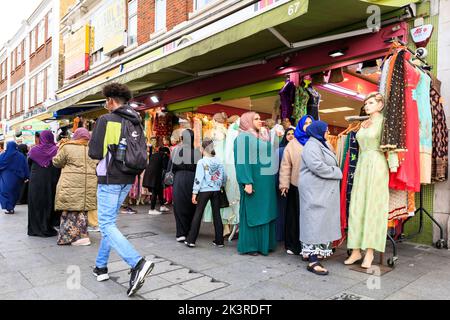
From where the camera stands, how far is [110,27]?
1430 cm

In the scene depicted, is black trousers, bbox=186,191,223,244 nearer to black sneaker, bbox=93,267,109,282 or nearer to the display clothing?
the display clothing

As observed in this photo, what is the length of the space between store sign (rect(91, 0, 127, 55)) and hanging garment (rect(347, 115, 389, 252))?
1155 centimetres

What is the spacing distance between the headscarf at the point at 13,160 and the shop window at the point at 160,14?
588 centimetres

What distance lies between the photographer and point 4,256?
4418mm

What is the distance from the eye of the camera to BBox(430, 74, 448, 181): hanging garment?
4.64 m

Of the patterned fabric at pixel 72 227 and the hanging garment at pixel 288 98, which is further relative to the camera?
the hanging garment at pixel 288 98

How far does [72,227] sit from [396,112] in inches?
184

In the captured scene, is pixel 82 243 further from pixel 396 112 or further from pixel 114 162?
pixel 396 112

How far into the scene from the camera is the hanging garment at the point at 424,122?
14.0ft

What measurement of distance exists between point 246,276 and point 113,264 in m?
1.59

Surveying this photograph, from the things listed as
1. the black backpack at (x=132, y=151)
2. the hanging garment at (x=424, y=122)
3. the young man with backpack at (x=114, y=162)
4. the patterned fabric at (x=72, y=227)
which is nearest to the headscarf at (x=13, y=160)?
the patterned fabric at (x=72, y=227)

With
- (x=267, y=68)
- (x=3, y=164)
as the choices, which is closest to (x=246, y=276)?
(x=267, y=68)

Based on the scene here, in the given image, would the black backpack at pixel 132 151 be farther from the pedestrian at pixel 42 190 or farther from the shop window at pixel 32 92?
the shop window at pixel 32 92

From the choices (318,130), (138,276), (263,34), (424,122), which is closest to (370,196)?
(318,130)
